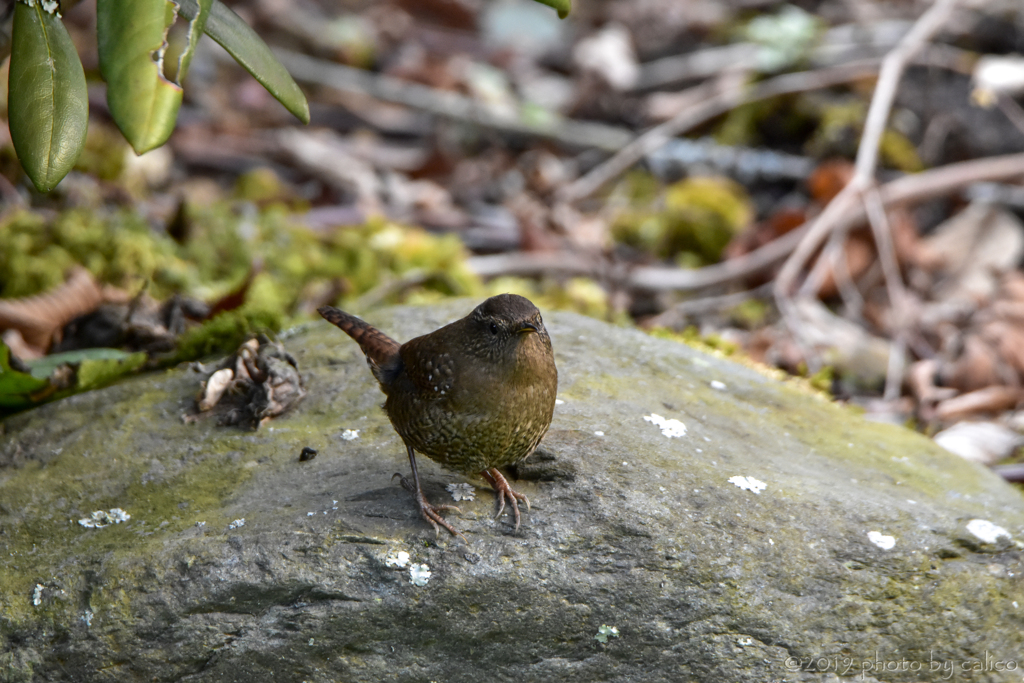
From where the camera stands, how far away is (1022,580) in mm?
2832

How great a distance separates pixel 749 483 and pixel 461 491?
3.13ft

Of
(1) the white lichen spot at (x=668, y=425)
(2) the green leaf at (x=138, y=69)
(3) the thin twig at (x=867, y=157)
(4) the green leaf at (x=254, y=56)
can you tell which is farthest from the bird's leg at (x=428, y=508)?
(3) the thin twig at (x=867, y=157)

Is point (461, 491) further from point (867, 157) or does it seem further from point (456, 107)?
point (456, 107)

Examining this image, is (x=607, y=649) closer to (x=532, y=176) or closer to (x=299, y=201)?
(x=532, y=176)

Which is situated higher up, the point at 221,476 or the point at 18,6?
the point at 18,6

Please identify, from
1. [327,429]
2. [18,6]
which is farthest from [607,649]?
[18,6]

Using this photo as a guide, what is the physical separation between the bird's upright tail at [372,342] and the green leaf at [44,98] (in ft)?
3.37

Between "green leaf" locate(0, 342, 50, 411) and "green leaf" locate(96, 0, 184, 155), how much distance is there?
1633 millimetres

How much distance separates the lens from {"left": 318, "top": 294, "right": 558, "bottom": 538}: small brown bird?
8.71ft

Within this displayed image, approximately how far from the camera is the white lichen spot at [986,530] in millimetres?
2912

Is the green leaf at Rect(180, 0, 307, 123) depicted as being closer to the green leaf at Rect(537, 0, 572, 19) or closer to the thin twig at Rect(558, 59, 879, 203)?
the green leaf at Rect(537, 0, 572, 19)

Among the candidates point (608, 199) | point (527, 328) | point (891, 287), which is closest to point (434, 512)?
point (527, 328)

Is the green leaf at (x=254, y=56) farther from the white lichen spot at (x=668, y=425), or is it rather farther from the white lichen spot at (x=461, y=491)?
the white lichen spot at (x=668, y=425)

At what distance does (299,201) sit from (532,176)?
1886 millimetres
